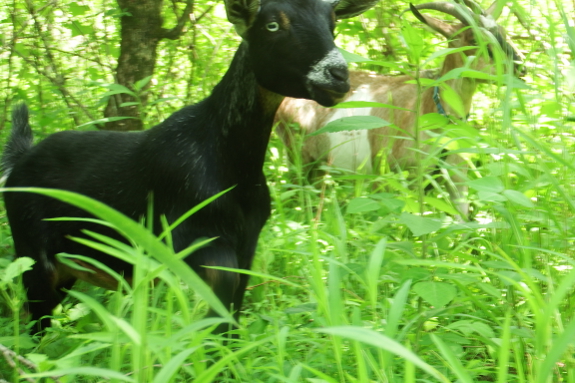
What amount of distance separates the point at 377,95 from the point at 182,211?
3063 mm

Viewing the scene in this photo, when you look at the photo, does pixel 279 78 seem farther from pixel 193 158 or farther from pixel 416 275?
pixel 416 275

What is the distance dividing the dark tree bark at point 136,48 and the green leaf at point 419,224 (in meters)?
2.74

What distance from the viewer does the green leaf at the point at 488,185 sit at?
2141mm

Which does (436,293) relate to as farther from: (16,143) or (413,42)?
(16,143)

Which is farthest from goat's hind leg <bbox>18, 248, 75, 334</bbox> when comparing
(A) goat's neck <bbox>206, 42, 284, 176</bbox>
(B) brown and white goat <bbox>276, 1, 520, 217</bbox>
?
(B) brown and white goat <bbox>276, 1, 520, 217</bbox>

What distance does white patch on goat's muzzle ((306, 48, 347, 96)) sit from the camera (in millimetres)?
2459

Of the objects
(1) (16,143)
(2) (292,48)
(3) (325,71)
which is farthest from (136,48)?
(3) (325,71)

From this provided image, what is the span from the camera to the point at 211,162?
8.51 feet

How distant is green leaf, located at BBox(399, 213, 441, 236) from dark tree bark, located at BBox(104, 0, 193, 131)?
274 centimetres

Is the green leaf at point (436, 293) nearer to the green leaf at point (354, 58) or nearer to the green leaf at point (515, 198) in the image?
the green leaf at point (515, 198)

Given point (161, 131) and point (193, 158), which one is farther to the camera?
point (161, 131)

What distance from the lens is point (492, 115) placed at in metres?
2.88

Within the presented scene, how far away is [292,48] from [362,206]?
72 centimetres

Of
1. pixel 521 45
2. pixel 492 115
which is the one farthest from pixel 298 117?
pixel 492 115
